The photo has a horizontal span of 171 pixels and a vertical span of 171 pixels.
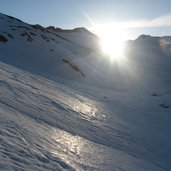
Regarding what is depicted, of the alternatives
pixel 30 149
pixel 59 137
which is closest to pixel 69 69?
pixel 59 137

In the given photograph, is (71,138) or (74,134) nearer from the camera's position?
(71,138)

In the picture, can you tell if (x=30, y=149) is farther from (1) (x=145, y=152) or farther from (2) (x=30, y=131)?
(1) (x=145, y=152)

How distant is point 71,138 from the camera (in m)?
13.2

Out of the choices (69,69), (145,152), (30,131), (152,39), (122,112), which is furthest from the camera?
(152,39)

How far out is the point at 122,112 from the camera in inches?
1031

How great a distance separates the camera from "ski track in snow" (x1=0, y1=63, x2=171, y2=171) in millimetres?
9780

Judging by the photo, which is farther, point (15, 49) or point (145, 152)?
point (15, 49)

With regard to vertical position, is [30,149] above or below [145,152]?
above

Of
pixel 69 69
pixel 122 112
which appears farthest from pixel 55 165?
pixel 69 69

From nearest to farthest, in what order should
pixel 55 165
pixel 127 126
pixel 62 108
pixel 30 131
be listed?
pixel 55 165 → pixel 30 131 → pixel 62 108 → pixel 127 126

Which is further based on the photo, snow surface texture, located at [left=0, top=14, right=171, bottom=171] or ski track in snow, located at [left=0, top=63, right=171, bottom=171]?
snow surface texture, located at [left=0, top=14, right=171, bottom=171]

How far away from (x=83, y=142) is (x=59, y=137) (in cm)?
125

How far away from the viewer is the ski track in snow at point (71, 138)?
9780 millimetres

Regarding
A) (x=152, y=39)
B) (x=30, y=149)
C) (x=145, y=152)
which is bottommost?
(x=145, y=152)
